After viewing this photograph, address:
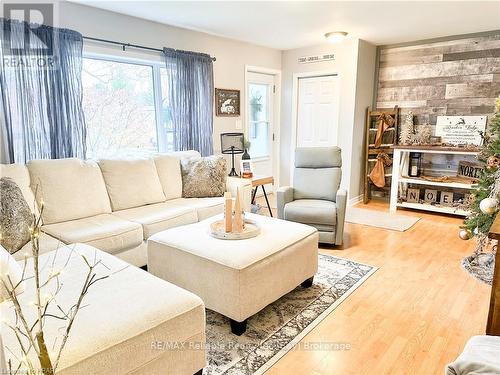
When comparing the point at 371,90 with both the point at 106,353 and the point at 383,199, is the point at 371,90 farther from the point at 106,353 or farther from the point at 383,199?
the point at 106,353

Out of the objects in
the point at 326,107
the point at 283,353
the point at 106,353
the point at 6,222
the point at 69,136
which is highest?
the point at 326,107

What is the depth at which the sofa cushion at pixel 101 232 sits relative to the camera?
8.13 feet

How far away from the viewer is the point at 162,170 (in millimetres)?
3549

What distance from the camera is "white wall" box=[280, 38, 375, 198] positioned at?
486 cm

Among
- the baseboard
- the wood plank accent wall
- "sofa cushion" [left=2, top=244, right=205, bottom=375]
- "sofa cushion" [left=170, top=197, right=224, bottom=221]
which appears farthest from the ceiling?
"sofa cushion" [left=2, top=244, right=205, bottom=375]

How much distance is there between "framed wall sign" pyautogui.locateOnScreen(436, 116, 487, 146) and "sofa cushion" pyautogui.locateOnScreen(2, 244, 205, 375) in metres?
4.50

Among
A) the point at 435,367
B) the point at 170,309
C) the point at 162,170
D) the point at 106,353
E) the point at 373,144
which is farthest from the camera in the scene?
the point at 373,144

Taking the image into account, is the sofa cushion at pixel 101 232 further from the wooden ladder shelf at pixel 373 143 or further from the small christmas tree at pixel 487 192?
the wooden ladder shelf at pixel 373 143

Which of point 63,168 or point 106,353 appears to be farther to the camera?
point 63,168

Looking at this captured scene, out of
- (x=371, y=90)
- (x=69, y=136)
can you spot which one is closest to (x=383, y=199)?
(x=371, y=90)

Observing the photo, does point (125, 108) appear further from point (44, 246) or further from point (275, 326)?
point (275, 326)

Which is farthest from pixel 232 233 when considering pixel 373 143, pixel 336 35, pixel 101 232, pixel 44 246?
pixel 373 143

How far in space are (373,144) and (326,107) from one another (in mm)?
911

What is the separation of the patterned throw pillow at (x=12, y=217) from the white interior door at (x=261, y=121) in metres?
3.42
